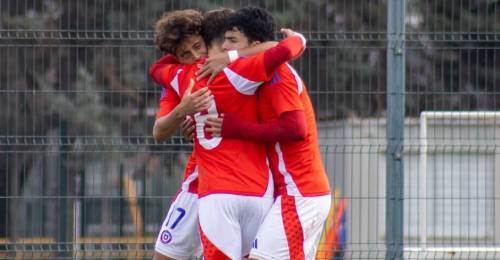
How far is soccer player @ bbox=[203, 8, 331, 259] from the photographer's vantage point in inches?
242

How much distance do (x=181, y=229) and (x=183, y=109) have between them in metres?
0.82

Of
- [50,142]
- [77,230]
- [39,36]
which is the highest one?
[39,36]

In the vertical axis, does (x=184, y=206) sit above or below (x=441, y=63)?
below

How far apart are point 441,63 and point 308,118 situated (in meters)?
3.27

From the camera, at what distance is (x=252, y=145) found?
246 inches

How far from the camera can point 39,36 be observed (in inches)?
361

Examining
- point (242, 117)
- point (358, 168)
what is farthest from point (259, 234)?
point (358, 168)

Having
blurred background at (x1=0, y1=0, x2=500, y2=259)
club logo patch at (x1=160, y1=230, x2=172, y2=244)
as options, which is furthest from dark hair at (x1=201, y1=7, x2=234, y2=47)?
blurred background at (x1=0, y1=0, x2=500, y2=259)

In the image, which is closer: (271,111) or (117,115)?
(271,111)

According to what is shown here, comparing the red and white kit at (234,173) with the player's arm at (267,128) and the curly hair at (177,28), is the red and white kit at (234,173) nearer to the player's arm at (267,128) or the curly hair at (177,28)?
the player's arm at (267,128)

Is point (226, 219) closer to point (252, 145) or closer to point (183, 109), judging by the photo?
point (252, 145)

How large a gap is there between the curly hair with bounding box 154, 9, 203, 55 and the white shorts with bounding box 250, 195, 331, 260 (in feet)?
3.20

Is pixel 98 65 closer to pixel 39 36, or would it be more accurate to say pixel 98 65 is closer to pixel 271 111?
pixel 39 36

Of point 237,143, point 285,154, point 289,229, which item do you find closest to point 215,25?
point 237,143
